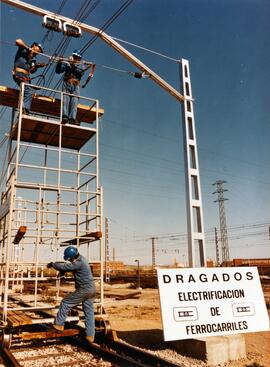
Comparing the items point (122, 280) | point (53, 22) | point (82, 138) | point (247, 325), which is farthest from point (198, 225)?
point (122, 280)

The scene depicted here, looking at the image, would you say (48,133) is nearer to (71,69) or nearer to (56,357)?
(71,69)

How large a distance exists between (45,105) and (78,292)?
5305mm

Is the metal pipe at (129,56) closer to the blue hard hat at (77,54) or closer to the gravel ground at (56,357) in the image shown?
the blue hard hat at (77,54)

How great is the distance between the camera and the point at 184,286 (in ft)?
18.7

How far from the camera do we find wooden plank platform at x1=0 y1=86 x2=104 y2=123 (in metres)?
8.85

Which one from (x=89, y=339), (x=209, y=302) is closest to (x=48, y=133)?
(x=89, y=339)

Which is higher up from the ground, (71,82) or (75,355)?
(71,82)

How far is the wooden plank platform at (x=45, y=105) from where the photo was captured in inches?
348

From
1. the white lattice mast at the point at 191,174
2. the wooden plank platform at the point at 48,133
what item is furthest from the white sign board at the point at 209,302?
the wooden plank platform at the point at 48,133

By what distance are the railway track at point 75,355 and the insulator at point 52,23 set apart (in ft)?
21.8

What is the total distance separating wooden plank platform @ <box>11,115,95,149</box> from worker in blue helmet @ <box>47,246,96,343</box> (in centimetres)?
358

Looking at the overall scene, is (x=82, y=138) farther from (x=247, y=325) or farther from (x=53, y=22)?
(x=247, y=325)

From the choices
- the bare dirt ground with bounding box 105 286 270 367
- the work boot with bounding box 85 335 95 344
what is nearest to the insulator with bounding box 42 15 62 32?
the work boot with bounding box 85 335 95 344

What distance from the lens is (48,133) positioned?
962cm
